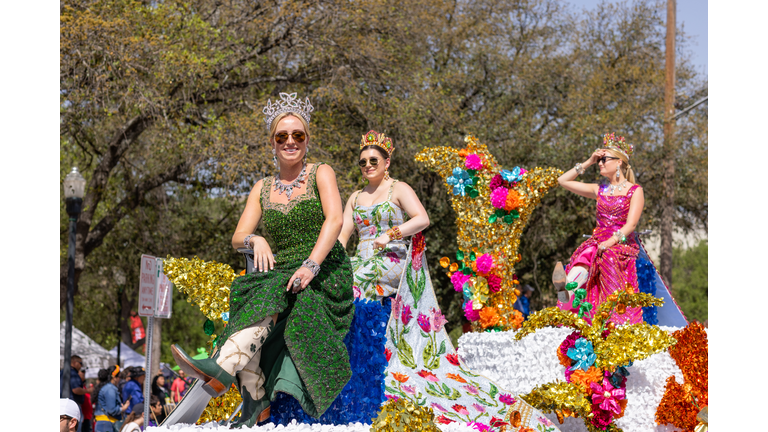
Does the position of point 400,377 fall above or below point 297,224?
below

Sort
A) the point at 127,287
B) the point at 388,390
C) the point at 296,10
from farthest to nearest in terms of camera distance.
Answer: the point at 127,287
the point at 296,10
the point at 388,390

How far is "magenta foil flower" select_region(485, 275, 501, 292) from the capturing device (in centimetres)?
611

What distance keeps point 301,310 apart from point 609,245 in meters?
3.51

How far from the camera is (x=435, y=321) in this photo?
15.1ft

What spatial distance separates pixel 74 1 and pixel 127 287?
24.5 ft

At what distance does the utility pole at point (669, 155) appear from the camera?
13.2 m

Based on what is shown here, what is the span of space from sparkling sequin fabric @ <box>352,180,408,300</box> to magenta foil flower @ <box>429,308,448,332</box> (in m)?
0.33

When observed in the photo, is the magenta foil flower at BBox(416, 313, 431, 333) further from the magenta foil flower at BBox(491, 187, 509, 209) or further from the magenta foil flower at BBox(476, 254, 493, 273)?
the magenta foil flower at BBox(491, 187, 509, 209)

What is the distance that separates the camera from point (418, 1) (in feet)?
48.5

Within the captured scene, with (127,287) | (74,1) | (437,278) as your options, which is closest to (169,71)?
(74,1)

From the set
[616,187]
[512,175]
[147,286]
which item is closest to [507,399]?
[512,175]

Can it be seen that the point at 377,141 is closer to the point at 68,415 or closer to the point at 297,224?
the point at 297,224

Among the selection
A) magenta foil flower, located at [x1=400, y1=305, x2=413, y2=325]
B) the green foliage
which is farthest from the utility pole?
the green foliage

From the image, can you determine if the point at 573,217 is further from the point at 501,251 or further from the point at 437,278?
the point at 501,251
